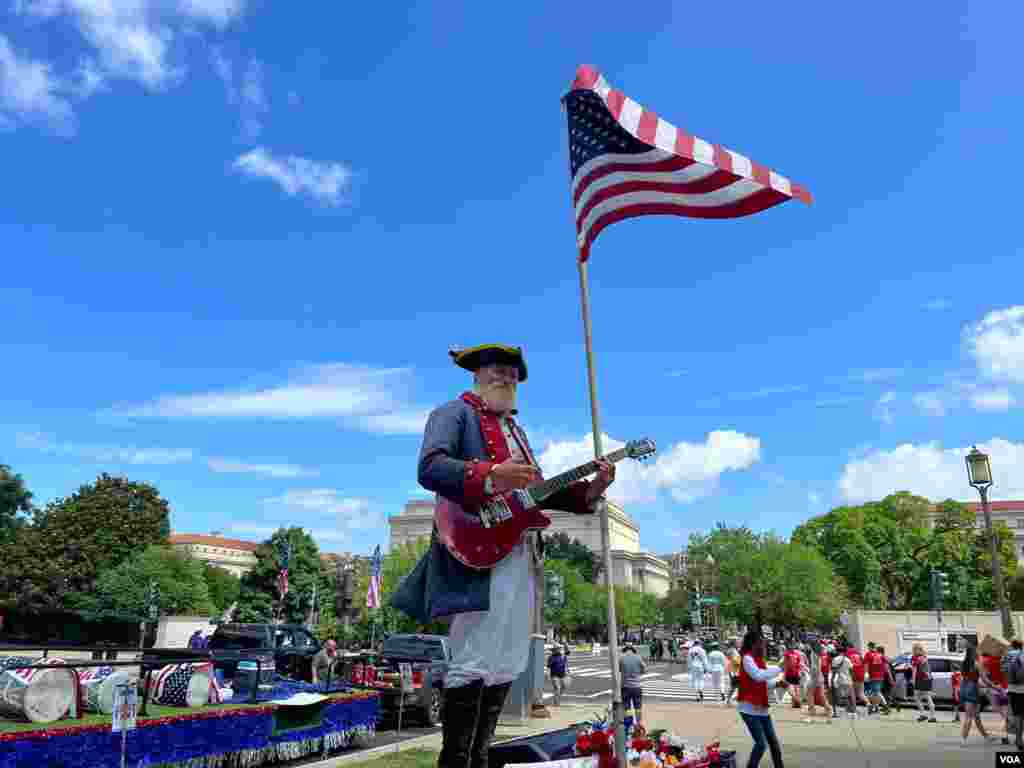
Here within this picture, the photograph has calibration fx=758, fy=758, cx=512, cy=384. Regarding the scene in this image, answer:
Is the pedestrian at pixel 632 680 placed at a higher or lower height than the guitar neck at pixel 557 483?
lower

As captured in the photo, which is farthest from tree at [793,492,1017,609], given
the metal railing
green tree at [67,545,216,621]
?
the metal railing

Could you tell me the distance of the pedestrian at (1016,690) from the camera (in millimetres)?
11094

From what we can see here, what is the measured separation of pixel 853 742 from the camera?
1147 cm

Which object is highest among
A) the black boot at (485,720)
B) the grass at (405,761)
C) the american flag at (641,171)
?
the american flag at (641,171)

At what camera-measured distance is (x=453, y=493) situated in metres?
3.19

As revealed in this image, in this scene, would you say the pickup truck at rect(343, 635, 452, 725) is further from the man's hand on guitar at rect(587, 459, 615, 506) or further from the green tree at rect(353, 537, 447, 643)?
the green tree at rect(353, 537, 447, 643)

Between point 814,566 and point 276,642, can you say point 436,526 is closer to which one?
point 276,642

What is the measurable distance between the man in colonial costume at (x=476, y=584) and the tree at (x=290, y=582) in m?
58.5

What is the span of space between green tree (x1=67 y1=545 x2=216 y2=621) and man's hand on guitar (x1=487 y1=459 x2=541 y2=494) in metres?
50.7

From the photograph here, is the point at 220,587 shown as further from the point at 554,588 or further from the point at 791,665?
the point at 791,665

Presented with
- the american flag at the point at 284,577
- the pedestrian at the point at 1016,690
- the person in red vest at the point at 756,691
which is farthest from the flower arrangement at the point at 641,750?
the american flag at the point at 284,577

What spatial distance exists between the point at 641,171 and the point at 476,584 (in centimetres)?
264

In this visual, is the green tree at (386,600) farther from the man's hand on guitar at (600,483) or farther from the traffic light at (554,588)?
the man's hand on guitar at (600,483)

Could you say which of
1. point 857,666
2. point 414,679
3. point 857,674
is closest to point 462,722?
point 414,679
